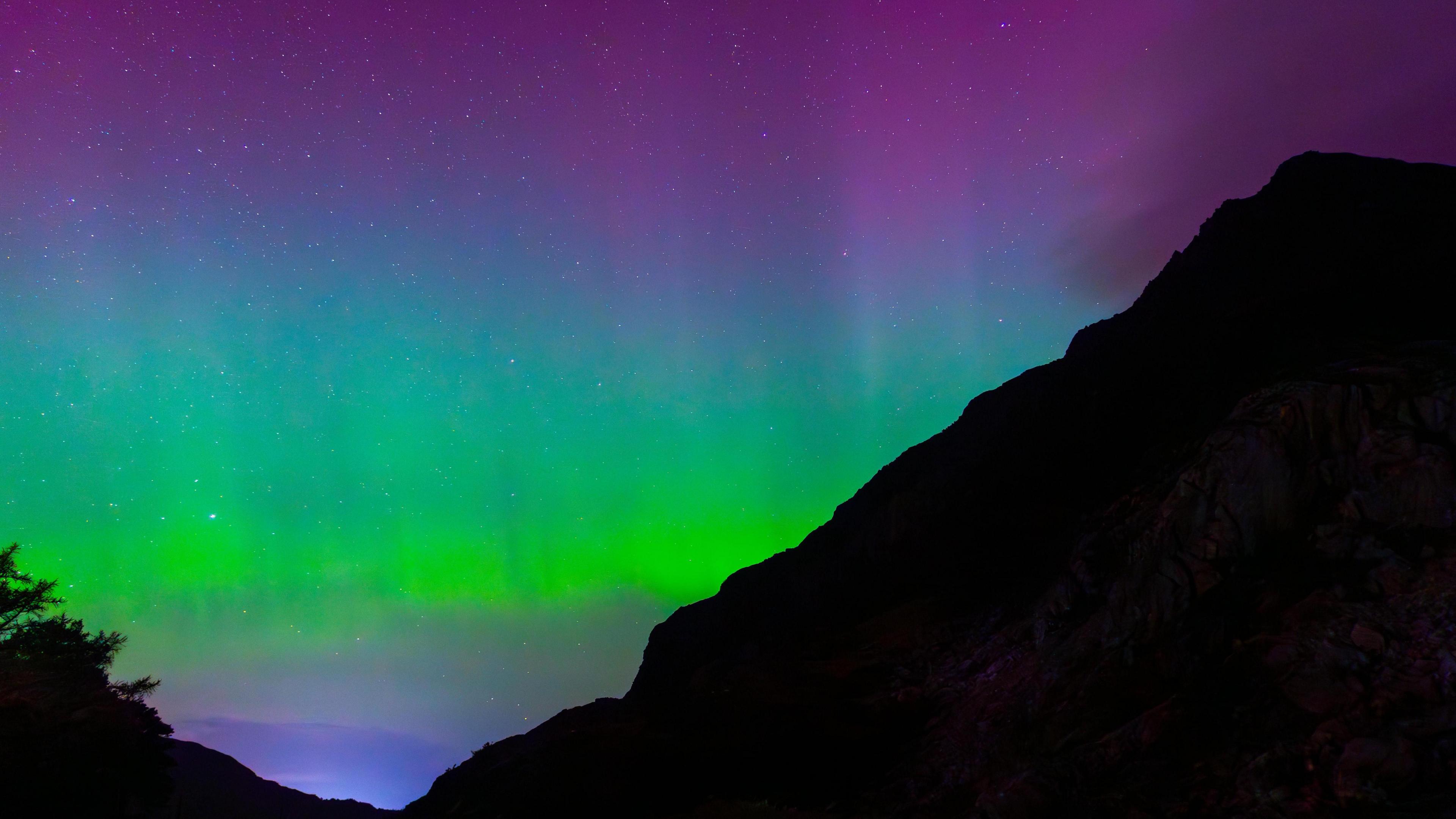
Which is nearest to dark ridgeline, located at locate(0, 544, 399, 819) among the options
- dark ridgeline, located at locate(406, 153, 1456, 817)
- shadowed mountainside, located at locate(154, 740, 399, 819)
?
dark ridgeline, located at locate(406, 153, 1456, 817)

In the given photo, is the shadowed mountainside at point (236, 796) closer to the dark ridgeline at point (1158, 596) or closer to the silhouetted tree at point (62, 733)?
the silhouetted tree at point (62, 733)

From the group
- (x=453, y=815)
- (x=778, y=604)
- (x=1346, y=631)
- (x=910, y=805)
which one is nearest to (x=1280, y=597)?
(x=1346, y=631)

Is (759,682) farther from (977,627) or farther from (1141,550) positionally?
(1141,550)

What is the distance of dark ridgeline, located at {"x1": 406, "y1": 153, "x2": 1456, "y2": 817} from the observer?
12508 millimetres

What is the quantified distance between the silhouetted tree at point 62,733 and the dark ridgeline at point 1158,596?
504 inches

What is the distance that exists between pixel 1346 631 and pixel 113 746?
40678mm

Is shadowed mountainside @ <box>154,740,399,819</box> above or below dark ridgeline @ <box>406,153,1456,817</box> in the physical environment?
above

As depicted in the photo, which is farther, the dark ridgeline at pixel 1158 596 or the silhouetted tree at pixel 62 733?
the silhouetted tree at pixel 62 733

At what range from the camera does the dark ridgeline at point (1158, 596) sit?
12508mm

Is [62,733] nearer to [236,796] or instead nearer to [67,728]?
[67,728]

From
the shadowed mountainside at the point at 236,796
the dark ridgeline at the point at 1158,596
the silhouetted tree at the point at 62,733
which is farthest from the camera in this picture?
the shadowed mountainside at the point at 236,796

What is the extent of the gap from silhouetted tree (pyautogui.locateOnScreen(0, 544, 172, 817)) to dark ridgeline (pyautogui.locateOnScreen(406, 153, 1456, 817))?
12.8 meters

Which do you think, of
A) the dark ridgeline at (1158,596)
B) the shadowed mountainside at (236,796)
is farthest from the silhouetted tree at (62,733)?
the shadowed mountainside at (236,796)

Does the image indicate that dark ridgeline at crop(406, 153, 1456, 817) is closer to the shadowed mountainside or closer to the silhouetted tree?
the silhouetted tree
